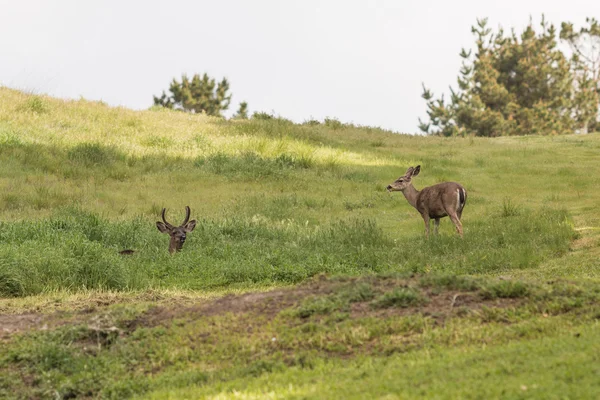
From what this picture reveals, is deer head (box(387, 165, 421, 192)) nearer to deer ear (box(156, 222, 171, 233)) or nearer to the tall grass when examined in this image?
the tall grass

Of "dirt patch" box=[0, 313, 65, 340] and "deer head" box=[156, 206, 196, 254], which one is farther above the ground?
"deer head" box=[156, 206, 196, 254]

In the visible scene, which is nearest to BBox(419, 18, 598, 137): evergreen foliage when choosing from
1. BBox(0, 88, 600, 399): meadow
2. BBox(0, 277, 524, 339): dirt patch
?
BBox(0, 88, 600, 399): meadow

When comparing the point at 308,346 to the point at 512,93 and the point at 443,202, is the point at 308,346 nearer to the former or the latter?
the point at 443,202

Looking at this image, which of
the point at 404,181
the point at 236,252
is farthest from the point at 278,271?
the point at 404,181

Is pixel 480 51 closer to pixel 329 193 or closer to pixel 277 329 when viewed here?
pixel 329 193

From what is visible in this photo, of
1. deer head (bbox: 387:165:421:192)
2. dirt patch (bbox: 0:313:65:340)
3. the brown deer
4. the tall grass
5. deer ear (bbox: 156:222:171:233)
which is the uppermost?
deer head (bbox: 387:165:421:192)

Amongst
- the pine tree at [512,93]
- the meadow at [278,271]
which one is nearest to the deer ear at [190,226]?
the meadow at [278,271]

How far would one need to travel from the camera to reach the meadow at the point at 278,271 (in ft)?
23.2

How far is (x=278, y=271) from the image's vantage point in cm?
1341

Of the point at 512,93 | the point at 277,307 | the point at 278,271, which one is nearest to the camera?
the point at 277,307

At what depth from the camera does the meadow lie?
708 centimetres

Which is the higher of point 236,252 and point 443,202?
point 443,202

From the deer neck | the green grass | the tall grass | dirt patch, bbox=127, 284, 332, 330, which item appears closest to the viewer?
the green grass

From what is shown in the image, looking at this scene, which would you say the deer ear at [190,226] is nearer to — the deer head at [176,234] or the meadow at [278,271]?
the deer head at [176,234]
